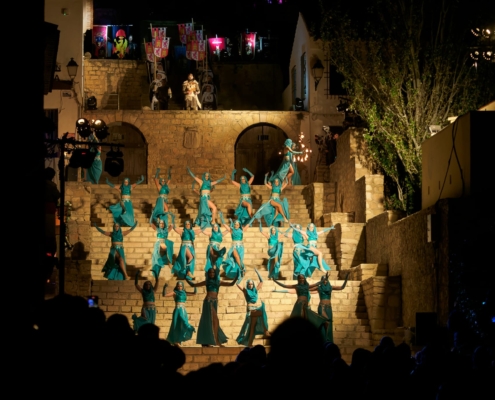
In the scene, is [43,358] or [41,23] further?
[41,23]

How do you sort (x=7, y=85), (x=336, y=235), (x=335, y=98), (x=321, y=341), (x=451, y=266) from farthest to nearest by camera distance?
(x=335, y=98)
(x=336, y=235)
(x=451, y=266)
(x=7, y=85)
(x=321, y=341)

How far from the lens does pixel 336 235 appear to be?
1020 inches

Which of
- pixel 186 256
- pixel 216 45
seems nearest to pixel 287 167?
pixel 186 256

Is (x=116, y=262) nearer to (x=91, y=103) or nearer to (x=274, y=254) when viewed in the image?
(x=274, y=254)

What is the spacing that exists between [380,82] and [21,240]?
15.7 metres

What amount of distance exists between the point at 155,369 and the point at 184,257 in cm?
1735

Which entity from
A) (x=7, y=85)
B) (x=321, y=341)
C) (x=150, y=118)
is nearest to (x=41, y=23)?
(x=7, y=85)

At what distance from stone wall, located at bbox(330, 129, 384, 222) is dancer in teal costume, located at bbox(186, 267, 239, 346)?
6.55m

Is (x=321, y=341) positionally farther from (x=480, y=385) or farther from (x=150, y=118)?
(x=150, y=118)

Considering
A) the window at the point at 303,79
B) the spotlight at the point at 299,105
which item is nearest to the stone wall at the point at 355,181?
the spotlight at the point at 299,105

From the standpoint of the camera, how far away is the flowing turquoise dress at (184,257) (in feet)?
76.5

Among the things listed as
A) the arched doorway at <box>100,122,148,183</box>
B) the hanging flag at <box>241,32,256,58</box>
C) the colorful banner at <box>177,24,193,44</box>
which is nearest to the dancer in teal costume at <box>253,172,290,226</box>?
the arched doorway at <box>100,122,148,183</box>

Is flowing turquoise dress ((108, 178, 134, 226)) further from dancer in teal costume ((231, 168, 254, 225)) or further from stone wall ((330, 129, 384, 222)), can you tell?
stone wall ((330, 129, 384, 222))

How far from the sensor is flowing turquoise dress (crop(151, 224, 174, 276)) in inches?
941
